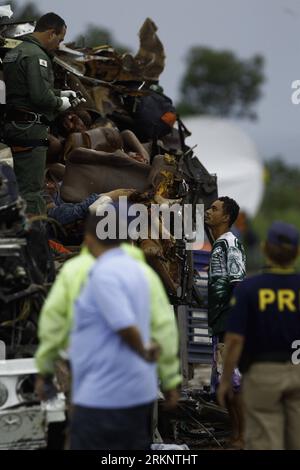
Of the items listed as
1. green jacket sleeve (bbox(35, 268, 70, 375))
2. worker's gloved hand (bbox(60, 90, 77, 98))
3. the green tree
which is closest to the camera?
green jacket sleeve (bbox(35, 268, 70, 375))

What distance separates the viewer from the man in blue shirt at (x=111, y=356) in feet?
18.2

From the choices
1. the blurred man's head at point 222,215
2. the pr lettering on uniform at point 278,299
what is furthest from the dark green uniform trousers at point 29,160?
the pr lettering on uniform at point 278,299

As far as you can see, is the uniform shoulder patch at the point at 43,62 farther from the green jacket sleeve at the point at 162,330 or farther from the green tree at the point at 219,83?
the green tree at the point at 219,83

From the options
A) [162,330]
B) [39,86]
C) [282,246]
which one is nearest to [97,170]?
[39,86]

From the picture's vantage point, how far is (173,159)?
9.46 m

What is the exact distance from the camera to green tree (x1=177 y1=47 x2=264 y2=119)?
42.7m

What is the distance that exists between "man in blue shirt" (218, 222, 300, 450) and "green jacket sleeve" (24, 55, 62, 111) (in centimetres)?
284

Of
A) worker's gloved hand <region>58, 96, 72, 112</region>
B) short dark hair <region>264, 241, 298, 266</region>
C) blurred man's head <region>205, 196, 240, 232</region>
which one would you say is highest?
worker's gloved hand <region>58, 96, 72, 112</region>

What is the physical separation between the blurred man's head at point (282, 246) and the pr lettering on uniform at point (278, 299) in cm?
19

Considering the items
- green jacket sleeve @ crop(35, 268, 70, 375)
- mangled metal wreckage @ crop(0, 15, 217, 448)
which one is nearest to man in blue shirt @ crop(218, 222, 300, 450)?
green jacket sleeve @ crop(35, 268, 70, 375)

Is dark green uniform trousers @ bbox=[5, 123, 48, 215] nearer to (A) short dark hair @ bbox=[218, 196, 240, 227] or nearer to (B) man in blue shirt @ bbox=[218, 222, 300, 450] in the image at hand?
(A) short dark hair @ bbox=[218, 196, 240, 227]

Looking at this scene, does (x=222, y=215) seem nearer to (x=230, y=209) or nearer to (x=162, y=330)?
(x=230, y=209)

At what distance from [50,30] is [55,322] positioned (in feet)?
12.4

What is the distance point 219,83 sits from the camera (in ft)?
147
